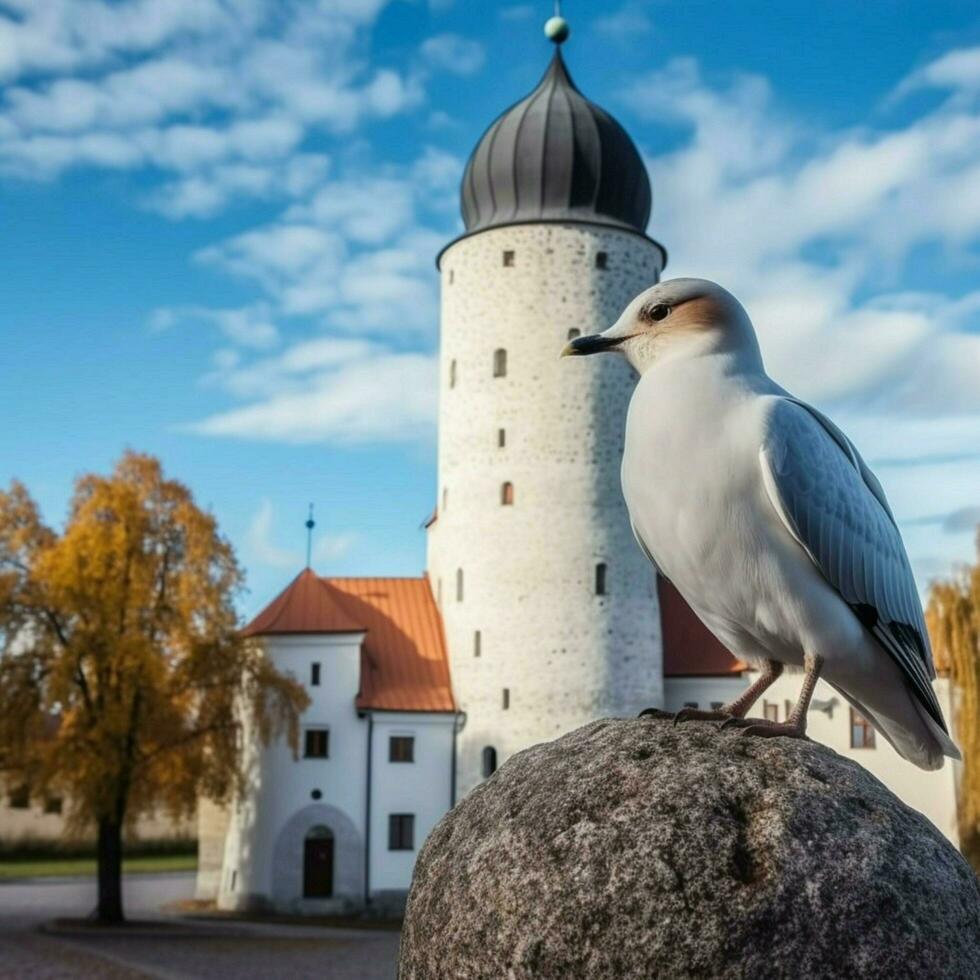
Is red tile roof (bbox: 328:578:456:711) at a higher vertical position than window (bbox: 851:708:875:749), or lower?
higher

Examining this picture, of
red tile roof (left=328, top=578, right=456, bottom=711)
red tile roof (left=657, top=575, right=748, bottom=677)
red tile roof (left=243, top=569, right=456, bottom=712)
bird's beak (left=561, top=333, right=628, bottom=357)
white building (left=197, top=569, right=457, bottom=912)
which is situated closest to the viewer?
bird's beak (left=561, top=333, right=628, bottom=357)

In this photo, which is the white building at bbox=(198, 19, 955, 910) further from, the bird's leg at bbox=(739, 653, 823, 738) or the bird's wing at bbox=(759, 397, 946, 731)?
the bird's leg at bbox=(739, 653, 823, 738)

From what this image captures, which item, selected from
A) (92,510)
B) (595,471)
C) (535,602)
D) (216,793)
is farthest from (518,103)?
(216,793)

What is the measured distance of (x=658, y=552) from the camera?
16.7 ft

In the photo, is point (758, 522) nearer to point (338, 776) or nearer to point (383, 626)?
point (338, 776)

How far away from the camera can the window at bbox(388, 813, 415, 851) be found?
33312 millimetres

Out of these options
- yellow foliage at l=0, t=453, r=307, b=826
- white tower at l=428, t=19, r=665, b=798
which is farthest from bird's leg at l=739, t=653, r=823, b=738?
white tower at l=428, t=19, r=665, b=798

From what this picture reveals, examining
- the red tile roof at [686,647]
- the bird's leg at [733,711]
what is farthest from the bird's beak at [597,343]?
the red tile roof at [686,647]

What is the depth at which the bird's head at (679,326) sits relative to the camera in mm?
5090

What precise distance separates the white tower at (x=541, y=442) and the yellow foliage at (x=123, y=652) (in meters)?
6.62

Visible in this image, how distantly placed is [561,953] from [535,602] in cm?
2912

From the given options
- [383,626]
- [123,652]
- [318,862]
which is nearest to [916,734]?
[123,652]

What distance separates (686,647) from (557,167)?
41.4 ft

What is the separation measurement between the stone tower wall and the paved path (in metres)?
6.98
